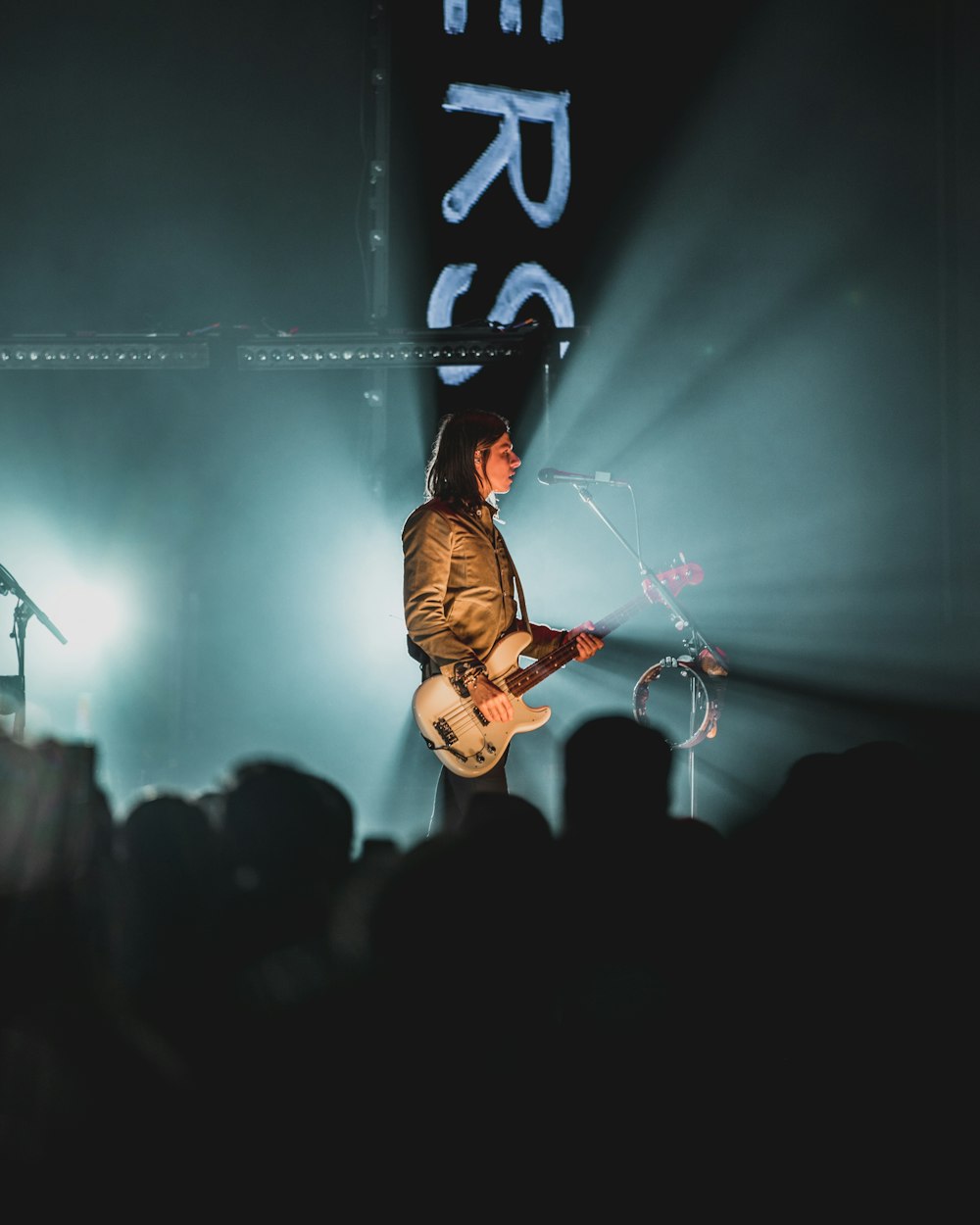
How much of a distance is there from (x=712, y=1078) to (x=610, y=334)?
4868 mm

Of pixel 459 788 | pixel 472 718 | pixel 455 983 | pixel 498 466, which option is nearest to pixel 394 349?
pixel 498 466

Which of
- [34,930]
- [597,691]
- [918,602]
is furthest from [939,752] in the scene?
[34,930]

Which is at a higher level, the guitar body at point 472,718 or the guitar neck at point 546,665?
the guitar neck at point 546,665

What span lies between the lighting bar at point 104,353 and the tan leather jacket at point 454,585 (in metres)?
2.91

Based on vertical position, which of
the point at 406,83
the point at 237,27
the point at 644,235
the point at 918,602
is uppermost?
the point at 237,27

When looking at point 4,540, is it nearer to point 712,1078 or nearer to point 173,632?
point 173,632

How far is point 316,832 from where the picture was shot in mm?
1196

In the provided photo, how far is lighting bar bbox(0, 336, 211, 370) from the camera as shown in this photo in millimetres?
5564

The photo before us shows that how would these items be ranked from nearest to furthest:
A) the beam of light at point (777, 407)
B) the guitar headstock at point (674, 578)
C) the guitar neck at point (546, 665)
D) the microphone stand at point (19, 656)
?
the guitar neck at point (546, 665) < the guitar headstock at point (674, 578) < the beam of light at point (777, 407) < the microphone stand at point (19, 656)

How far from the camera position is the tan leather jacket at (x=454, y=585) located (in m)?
3.14

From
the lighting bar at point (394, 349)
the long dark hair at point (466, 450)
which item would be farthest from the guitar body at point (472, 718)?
the lighting bar at point (394, 349)

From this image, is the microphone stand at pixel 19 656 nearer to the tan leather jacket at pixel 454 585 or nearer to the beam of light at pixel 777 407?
the beam of light at pixel 777 407

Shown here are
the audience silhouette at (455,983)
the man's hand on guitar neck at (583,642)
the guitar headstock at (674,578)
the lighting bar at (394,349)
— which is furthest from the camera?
the lighting bar at (394,349)

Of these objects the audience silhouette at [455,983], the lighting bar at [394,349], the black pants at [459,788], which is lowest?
the black pants at [459,788]
